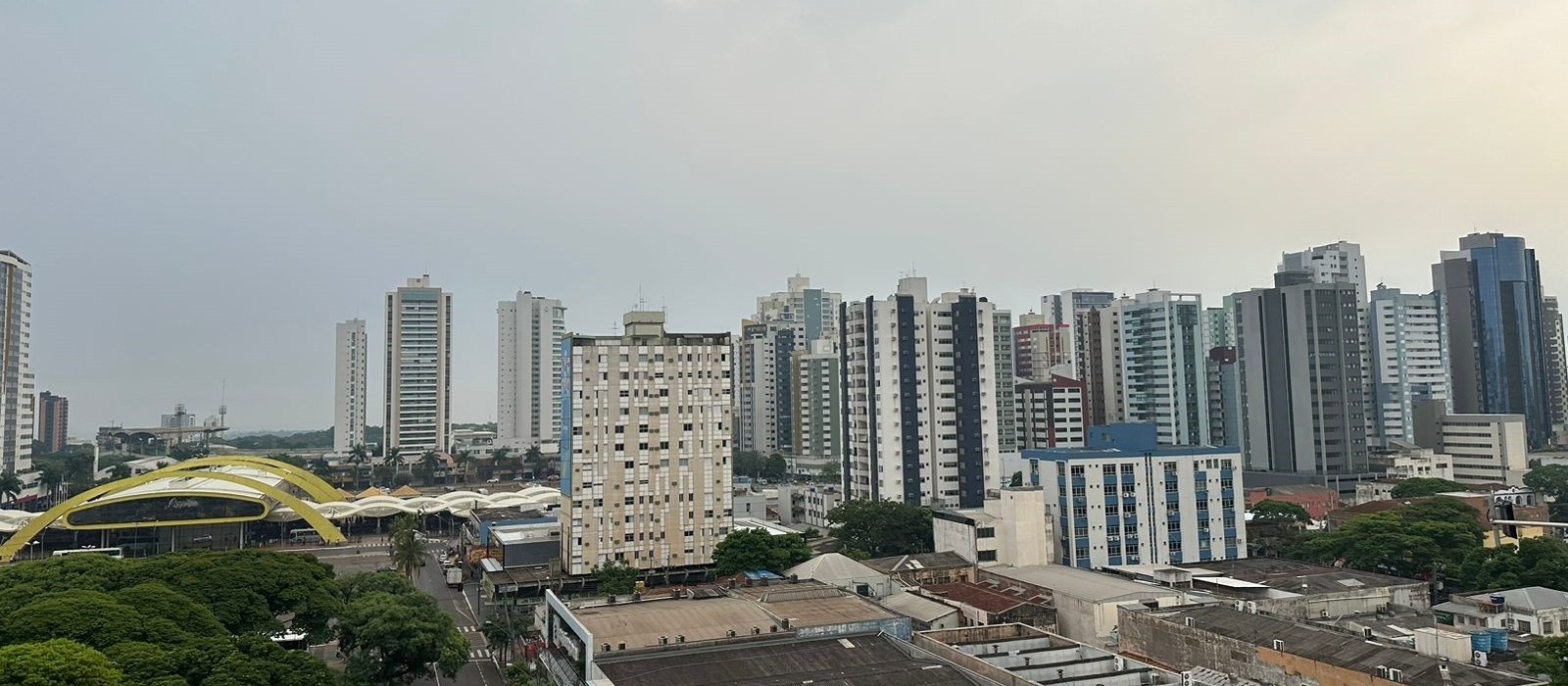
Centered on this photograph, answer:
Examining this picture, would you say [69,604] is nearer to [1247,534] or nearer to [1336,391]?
[1247,534]

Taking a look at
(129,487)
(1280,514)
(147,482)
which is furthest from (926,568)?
(147,482)

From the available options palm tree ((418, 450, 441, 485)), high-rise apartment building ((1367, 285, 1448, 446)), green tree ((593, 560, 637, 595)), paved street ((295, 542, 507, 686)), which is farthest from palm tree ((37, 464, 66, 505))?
high-rise apartment building ((1367, 285, 1448, 446))

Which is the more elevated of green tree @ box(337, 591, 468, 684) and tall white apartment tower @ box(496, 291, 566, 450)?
tall white apartment tower @ box(496, 291, 566, 450)

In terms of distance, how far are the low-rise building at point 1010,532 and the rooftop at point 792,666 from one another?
2154cm

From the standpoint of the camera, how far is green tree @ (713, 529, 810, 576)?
5419 cm

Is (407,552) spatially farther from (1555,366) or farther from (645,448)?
(1555,366)

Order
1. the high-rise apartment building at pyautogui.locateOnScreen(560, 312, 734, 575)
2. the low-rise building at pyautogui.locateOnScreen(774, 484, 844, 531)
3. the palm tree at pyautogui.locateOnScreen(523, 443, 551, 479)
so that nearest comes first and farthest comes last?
the high-rise apartment building at pyautogui.locateOnScreen(560, 312, 734, 575)
the low-rise building at pyautogui.locateOnScreen(774, 484, 844, 531)
the palm tree at pyautogui.locateOnScreen(523, 443, 551, 479)

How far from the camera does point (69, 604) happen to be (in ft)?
93.0

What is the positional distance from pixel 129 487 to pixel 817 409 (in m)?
73.4

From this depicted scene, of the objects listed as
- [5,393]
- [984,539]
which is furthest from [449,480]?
[984,539]

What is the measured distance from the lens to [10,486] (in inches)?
3775

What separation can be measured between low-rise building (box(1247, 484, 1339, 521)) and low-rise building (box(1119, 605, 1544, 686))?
42360mm

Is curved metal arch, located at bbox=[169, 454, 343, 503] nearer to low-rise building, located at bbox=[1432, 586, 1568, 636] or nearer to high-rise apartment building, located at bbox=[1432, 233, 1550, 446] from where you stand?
low-rise building, located at bbox=[1432, 586, 1568, 636]

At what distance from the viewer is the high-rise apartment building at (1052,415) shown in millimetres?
109750
